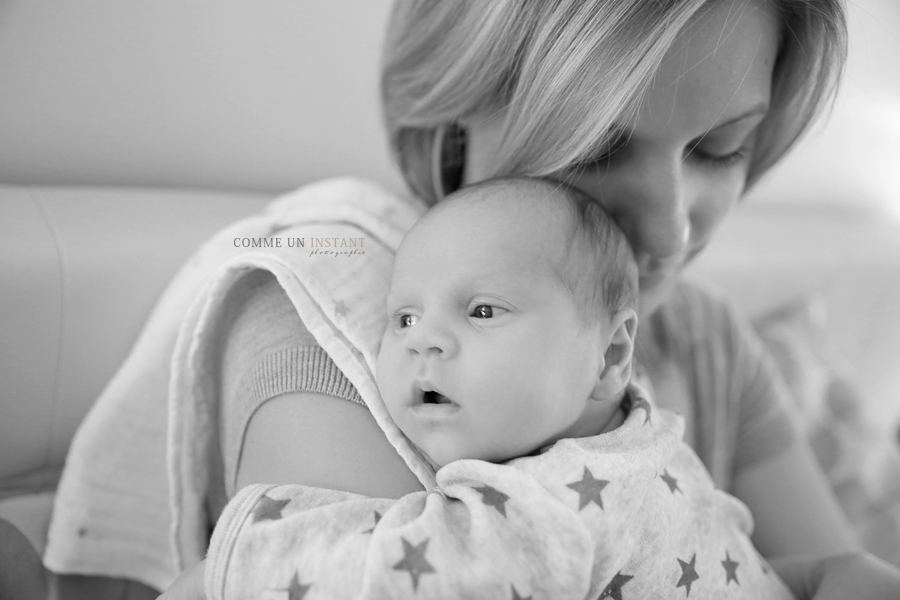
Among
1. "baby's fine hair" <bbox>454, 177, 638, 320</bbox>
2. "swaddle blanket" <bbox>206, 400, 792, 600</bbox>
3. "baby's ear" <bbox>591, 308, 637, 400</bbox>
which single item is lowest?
"swaddle blanket" <bbox>206, 400, 792, 600</bbox>

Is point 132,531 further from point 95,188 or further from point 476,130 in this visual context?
point 476,130

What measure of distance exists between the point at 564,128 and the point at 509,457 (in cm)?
33

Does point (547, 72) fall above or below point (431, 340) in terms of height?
above

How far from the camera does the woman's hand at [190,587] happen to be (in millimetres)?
565

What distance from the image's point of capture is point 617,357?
68 centimetres

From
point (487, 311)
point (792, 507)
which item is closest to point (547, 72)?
point (487, 311)

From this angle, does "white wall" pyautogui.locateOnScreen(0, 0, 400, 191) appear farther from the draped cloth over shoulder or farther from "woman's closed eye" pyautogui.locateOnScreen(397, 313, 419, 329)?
"woman's closed eye" pyautogui.locateOnScreen(397, 313, 419, 329)

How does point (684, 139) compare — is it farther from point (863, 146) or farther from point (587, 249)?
point (863, 146)

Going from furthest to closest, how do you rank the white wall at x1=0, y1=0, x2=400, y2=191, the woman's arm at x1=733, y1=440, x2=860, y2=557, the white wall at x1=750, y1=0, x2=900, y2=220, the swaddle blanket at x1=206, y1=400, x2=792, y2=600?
the white wall at x1=750, y1=0, x2=900, y2=220 < the woman's arm at x1=733, y1=440, x2=860, y2=557 < the white wall at x1=0, y1=0, x2=400, y2=191 < the swaddle blanket at x1=206, y1=400, x2=792, y2=600

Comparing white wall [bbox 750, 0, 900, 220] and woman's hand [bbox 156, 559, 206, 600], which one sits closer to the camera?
woman's hand [bbox 156, 559, 206, 600]

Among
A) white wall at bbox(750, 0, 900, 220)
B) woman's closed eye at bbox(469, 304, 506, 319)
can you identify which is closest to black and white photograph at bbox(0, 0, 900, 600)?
woman's closed eye at bbox(469, 304, 506, 319)

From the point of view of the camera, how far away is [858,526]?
1.51m

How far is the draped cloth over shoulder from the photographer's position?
664 millimetres

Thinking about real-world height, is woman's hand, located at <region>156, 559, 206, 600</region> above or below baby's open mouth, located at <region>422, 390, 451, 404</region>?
below
